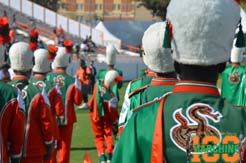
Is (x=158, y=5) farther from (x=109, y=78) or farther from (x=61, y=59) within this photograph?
(x=61, y=59)

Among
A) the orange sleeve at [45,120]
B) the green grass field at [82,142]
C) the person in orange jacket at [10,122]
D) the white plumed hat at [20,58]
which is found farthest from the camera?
the green grass field at [82,142]

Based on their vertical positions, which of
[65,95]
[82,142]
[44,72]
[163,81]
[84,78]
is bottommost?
[82,142]

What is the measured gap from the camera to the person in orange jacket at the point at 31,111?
7.41 metres

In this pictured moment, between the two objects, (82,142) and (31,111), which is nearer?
(31,111)

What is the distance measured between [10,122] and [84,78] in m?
14.6

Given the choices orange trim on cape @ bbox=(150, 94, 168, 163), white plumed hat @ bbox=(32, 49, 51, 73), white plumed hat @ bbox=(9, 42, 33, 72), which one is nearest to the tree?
white plumed hat @ bbox=(32, 49, 51, 73)

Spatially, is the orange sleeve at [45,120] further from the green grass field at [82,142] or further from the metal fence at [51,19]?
the metal fence at [51,19]

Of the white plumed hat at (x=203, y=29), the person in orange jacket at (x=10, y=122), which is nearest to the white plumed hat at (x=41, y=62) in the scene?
the person in orange jacket at (x=10, y=122)

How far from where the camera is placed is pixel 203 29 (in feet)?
10.4

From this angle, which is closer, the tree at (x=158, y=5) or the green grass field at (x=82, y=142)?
the green grass field at (x=82, y=142)

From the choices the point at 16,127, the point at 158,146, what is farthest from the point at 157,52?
the point at 158,146

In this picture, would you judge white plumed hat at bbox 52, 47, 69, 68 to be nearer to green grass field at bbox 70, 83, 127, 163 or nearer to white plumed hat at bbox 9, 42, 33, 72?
green grass field at bbox 70, 83, 127, 163

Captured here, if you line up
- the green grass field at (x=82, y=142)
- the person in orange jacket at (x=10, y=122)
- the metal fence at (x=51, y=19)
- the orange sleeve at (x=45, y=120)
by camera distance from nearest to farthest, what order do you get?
the person in orange jacket at (x=10, y=122) → the orange sleeve at (x=45, y=120) → the green grass field at (x=82, y=142) → the metal fence at (x=51, y=19)

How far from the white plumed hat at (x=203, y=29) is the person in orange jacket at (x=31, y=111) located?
433cm
